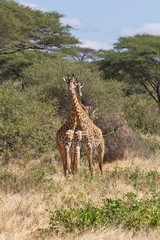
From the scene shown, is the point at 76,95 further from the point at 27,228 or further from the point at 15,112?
the point at 27,228

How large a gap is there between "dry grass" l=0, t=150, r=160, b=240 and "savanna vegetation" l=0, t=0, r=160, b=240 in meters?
0.01

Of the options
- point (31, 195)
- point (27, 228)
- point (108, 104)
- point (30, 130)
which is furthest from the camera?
point (108, 104)

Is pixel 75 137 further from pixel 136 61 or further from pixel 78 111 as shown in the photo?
pixel 136 61

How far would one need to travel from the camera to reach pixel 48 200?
282 inches

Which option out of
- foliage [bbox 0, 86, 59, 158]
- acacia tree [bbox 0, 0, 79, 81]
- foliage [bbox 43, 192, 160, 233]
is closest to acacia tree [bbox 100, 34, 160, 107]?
acacia tree [bbox 0, 0, 79, 81]

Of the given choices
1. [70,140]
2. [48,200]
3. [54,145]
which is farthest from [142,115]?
[48,200]

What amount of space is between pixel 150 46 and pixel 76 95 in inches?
554

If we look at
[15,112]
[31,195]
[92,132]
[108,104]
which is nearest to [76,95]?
[92,132]

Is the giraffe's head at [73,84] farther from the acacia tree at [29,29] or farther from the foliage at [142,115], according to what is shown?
the foliage at [142,115]

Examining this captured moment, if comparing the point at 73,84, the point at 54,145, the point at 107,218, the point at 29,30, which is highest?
the point at 29,30

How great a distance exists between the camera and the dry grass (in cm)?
539

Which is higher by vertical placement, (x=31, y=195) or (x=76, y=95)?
(x=76, y=95)

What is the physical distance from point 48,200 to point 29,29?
34.1ft

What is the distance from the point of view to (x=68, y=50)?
19.0m
